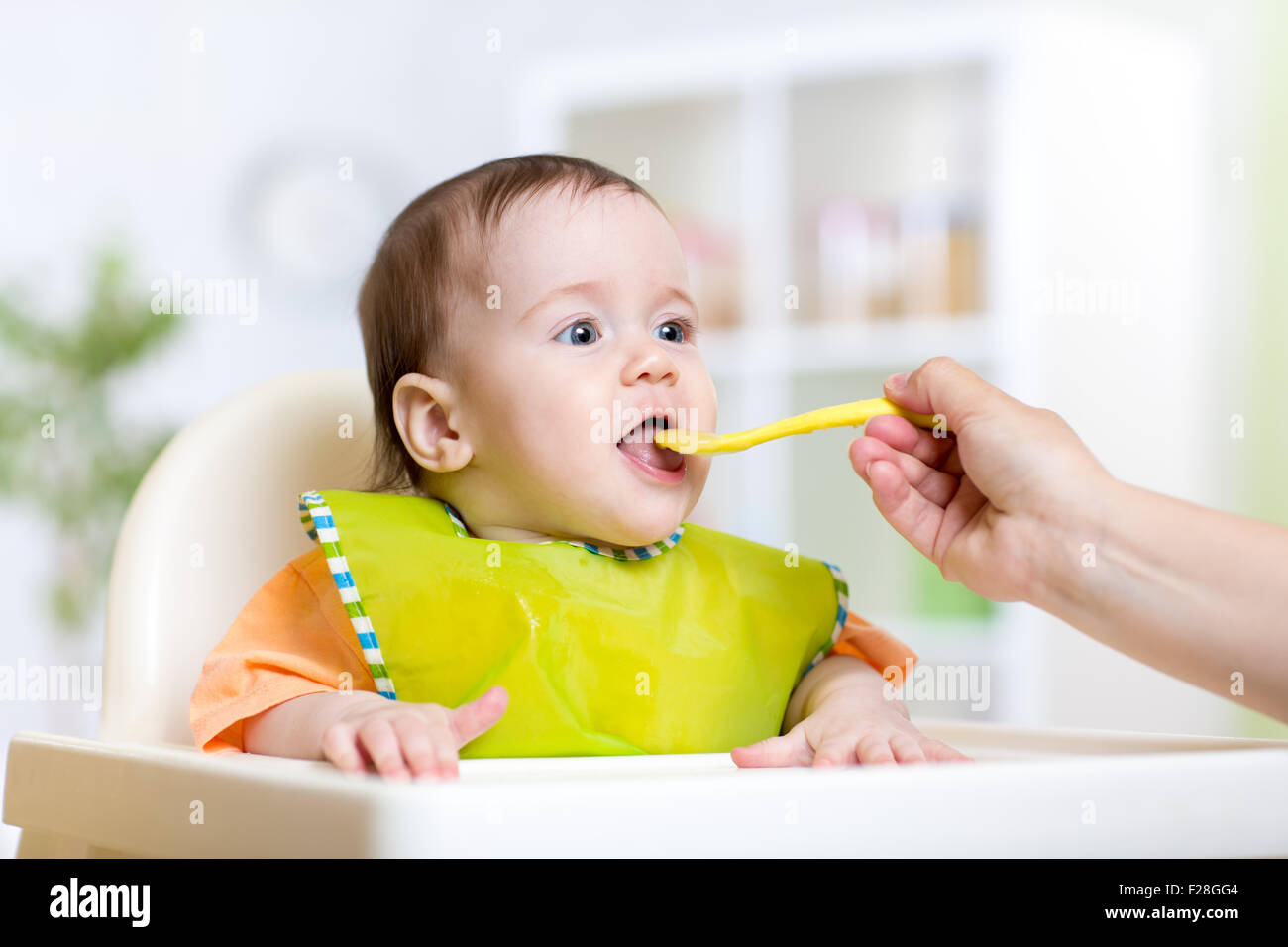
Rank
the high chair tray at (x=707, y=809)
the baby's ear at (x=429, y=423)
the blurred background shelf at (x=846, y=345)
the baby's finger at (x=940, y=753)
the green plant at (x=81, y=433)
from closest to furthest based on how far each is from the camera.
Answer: the high chair tray at (x=707, y=809)
the baby's finger at (x=940, y=753)
the baby's ear at (x=429, y=423)
the green plant at (x=81, y=433)
the blurred background shelf at (x=846, y=345)

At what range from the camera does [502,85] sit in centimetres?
373

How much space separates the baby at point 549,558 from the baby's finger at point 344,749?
0.11 m

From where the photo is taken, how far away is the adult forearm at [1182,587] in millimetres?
669

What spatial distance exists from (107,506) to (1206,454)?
7.28 feet

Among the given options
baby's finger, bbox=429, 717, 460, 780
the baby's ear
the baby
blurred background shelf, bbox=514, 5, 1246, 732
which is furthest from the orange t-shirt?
blurred background shelf, bbox=514, 5, 1246, 732

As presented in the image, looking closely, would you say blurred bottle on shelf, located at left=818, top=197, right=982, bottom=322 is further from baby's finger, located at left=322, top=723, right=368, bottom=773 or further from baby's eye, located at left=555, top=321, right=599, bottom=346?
baby's finger, located at left=322, top=723, right=368, bottom=773

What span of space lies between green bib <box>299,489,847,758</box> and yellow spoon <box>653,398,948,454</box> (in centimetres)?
9

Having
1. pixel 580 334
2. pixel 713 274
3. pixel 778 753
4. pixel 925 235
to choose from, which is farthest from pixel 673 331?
pixel 713 274

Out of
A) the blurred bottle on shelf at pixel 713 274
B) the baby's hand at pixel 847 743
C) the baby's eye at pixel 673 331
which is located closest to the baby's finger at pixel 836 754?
the baby's hand at pixel 847 743

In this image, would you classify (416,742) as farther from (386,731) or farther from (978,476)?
(978,476)

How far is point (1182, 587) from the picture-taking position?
2.28 feet

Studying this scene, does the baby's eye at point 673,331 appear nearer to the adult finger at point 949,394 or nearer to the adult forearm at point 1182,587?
the adult finger at point 949,394
